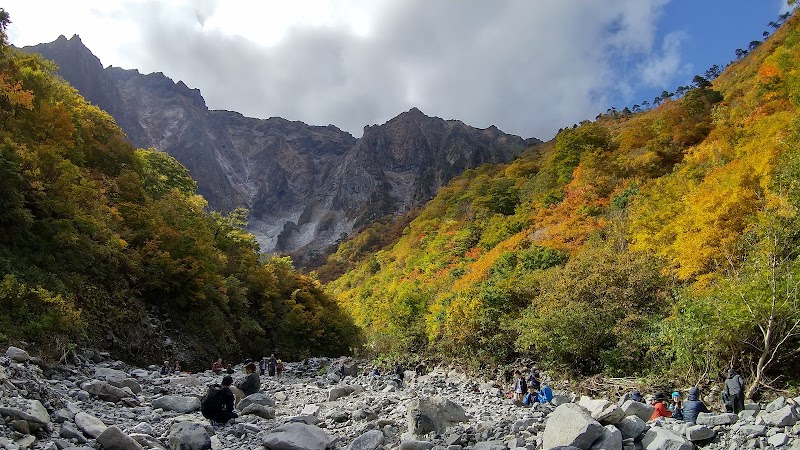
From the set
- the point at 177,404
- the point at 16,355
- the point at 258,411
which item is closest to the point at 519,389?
the point at 258,411

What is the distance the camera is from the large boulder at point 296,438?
956cm

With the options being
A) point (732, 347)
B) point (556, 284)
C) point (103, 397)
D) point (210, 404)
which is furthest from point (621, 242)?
point (103, 397)

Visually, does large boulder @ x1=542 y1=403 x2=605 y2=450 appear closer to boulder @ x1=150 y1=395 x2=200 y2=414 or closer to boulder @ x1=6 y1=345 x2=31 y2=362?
boulder @ x1=150 y1=395 x2=200 y2=414

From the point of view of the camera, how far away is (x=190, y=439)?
9.21 metres

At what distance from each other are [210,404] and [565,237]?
27946mm

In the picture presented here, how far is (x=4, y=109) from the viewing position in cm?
2039

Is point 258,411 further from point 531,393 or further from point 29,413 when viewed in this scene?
point 531,393

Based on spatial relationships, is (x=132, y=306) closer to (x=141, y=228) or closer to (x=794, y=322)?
(x=141, y=228)

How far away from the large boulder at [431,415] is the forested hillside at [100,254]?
11.2 metres

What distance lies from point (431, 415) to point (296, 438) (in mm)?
3212

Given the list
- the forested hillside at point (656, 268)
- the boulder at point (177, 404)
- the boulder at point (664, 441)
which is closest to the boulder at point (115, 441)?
the boulder at point (177, 404)

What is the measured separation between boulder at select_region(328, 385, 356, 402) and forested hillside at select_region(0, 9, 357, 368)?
901 centimetres

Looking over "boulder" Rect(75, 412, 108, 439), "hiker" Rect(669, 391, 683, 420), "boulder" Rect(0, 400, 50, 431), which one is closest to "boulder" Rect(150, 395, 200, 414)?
"boulder" Rect(75, 412, 108, 439)

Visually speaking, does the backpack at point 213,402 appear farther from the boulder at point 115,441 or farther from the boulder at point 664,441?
the boulder at point 664,441
